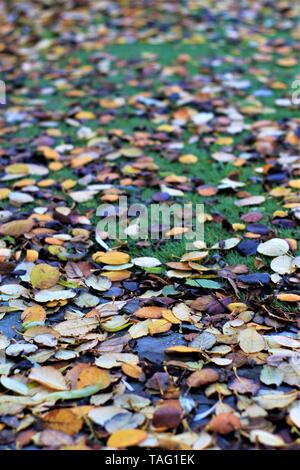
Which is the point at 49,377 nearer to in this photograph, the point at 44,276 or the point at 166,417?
the point at 166,417

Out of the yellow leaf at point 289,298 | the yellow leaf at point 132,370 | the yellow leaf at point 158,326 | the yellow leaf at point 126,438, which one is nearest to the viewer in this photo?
the yellow leaf at point 126,438

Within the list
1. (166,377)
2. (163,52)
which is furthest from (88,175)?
(163,52)

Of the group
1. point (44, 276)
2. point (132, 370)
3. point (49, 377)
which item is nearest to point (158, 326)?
point (132, 370)

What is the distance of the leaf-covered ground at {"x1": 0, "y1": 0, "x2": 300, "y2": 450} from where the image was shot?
1724 millimetres

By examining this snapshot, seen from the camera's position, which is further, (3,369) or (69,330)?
(69,330)

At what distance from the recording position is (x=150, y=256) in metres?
2.46

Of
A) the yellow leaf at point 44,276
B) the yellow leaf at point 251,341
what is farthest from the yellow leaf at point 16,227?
the yellow leaf at point 251,341

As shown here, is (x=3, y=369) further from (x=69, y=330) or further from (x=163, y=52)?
(x=163, y=52)

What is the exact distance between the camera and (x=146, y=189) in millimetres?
3021

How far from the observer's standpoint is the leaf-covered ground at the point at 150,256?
5.65ft

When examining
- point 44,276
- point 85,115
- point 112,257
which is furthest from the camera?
point 85,115

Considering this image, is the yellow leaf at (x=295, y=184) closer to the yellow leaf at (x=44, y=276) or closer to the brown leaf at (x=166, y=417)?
the yellow leaf at (x=44, y=276)

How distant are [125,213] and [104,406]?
47.5 inches

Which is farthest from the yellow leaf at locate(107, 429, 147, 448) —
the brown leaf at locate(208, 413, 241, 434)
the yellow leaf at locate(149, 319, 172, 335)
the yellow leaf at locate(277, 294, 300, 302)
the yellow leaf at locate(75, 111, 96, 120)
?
the yellow leaf at locate(75, 111, 96, 120)
